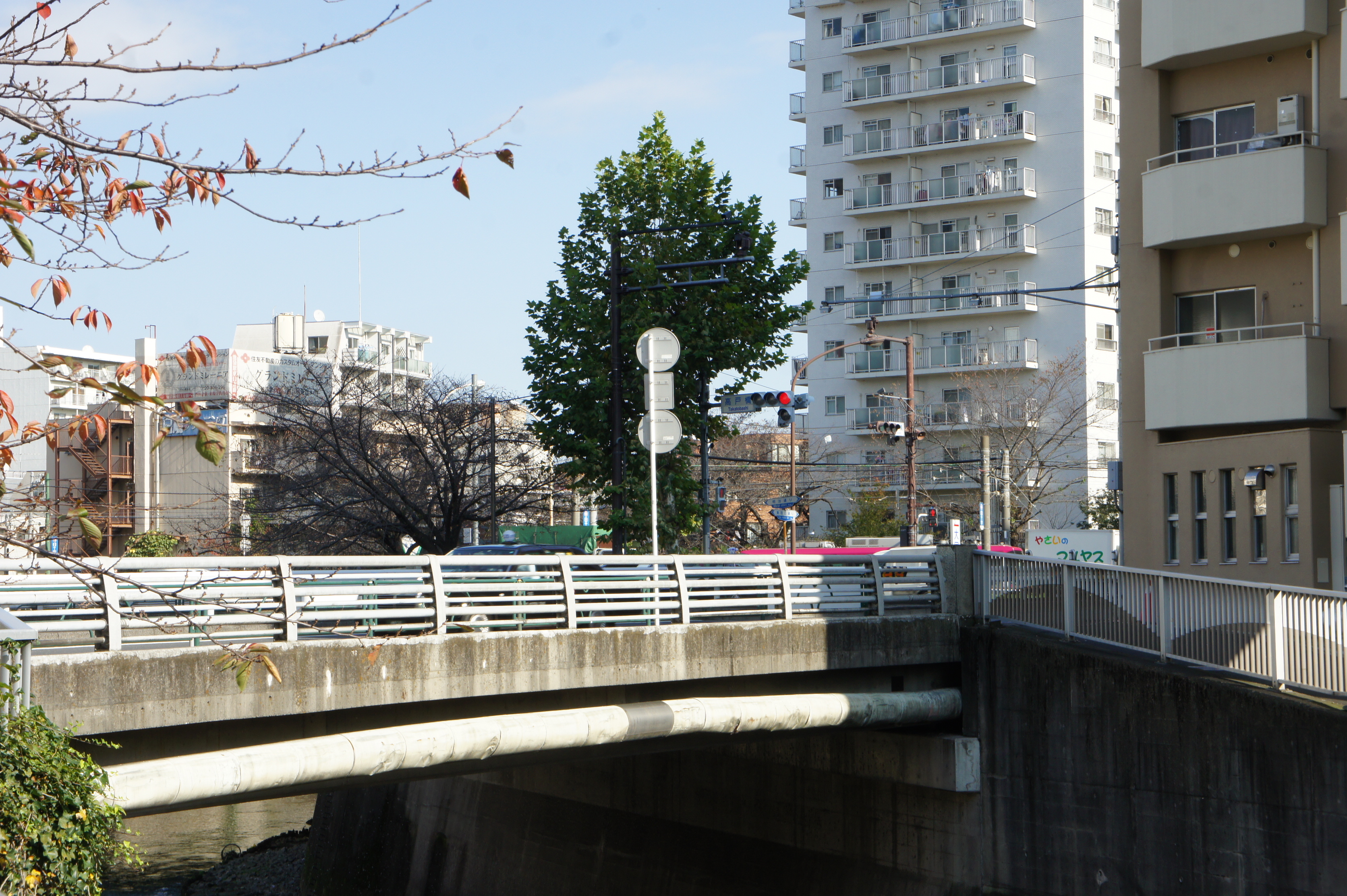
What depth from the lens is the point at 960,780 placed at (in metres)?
17.0

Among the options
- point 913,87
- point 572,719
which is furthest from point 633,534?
point 913,87

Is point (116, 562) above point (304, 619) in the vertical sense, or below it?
above

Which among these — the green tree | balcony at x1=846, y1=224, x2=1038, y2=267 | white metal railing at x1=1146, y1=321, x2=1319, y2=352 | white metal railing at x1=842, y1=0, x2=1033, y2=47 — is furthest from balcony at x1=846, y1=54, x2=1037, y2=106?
white metal railing at x1=1146, y1=321, x2=1319, y2=352

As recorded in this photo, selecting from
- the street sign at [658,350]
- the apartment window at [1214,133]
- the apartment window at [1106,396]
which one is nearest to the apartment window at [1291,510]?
the apartment window at [1214,133]

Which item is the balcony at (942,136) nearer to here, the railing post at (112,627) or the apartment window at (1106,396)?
the apartment window at (1106,396)

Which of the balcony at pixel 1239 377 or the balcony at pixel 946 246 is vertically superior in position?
the balcony at pixel 946 246

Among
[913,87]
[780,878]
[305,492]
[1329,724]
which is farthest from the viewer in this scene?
[913,87]

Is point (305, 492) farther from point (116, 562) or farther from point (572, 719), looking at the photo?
point (116, 562)

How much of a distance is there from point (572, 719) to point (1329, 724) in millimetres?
7148

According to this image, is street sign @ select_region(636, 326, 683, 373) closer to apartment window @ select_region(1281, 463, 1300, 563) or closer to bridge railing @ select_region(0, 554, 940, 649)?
bridge railing @ select_region(0, 554, 940, 649)

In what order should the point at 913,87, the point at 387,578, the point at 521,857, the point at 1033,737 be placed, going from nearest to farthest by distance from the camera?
the point at 387,578
the point at 1033,737
the point at 521,857
the point at 913,87

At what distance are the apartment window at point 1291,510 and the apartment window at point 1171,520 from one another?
2.04m

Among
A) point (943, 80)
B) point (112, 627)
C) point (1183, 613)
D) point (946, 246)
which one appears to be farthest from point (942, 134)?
point (112, 627)

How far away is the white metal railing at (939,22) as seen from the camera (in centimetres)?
6925
